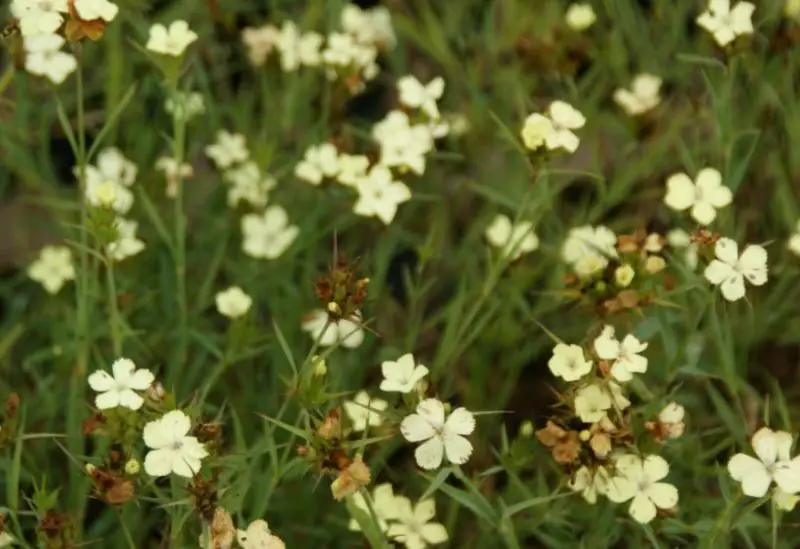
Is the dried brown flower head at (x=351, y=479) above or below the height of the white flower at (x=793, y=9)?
below

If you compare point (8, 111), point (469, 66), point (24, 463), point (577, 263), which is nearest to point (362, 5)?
point (469, 66)

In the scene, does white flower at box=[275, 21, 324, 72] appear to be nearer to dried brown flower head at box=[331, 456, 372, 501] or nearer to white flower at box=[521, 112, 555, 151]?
white flower at box=[521, 112, 555, 151]

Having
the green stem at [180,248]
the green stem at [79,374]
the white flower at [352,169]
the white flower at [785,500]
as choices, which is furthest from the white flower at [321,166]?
the white flower at [785,500]

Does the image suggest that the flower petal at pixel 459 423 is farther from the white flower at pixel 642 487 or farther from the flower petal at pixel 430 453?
the white flower at pixel 642 487

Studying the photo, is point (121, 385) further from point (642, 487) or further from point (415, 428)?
point (642, 487)

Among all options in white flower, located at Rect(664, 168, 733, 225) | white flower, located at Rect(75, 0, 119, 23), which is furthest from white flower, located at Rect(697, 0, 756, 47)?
white flower, located at Rect(75, 0, 119, 23)

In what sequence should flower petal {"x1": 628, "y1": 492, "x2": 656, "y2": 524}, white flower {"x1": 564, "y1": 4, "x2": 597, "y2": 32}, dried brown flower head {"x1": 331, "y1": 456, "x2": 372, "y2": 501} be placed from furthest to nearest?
white flower {"x1": 564, "y1": 4, "x2": 597, "y2": 32}
flower petal {"x1": 628, "y1": 492, "x2": 656, "y2": 524}
dried brown flower head {"x1": 331, "y1": 456, "x2": 372, "y2": 501}
